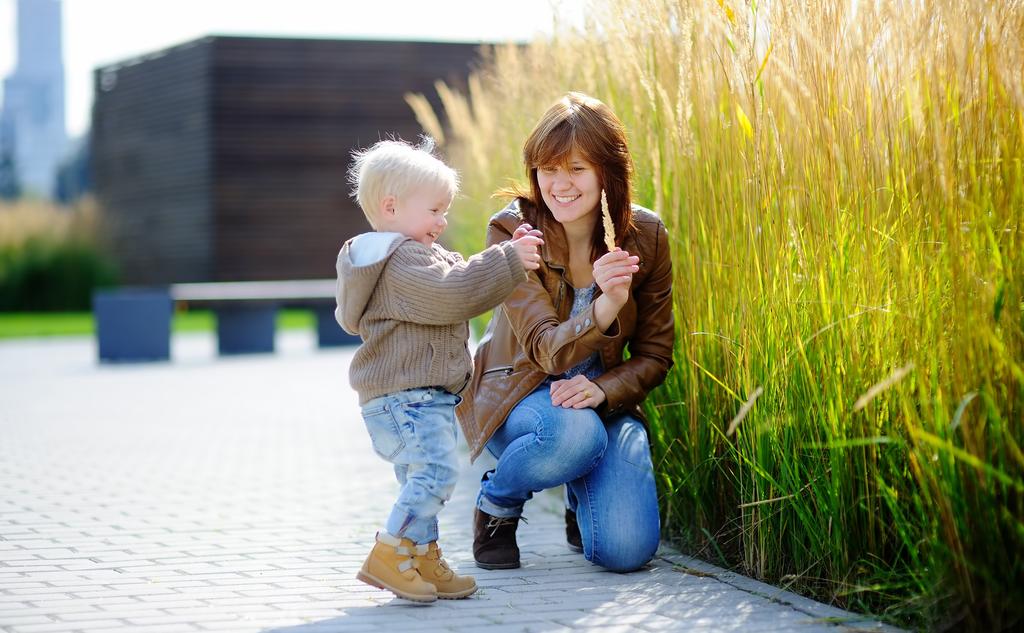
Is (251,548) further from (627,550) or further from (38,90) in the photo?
(38,90)

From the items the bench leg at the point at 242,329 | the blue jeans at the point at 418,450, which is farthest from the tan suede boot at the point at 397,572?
the bench leg at the point at 242,329

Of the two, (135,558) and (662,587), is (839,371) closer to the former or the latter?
(662,587)

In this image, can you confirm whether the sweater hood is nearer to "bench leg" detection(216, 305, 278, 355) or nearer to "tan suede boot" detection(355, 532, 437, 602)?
"tan suede boot" detection(355, 532, 437, 602)

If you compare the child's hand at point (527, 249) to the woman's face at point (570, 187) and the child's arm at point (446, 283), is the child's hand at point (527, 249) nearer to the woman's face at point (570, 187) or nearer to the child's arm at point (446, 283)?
the child's arm at point (446, 283)

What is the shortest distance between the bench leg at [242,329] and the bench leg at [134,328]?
114 centimetres

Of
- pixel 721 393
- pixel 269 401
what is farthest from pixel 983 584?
pixel 269 401

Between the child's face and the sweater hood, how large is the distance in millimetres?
46

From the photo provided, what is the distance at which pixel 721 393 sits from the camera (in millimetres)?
3537

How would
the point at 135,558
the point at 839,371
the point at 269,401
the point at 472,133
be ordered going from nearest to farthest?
the point at 839,371 < the point at 135,558 < the point at 472,133 < the point at 269,401

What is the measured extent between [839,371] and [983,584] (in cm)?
64

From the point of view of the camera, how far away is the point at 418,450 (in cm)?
315

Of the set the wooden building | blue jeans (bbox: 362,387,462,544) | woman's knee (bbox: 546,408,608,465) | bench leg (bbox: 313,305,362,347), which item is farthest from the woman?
the wooden building

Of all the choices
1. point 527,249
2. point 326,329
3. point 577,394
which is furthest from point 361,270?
point 326,329

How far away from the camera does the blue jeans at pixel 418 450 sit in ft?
10.3
